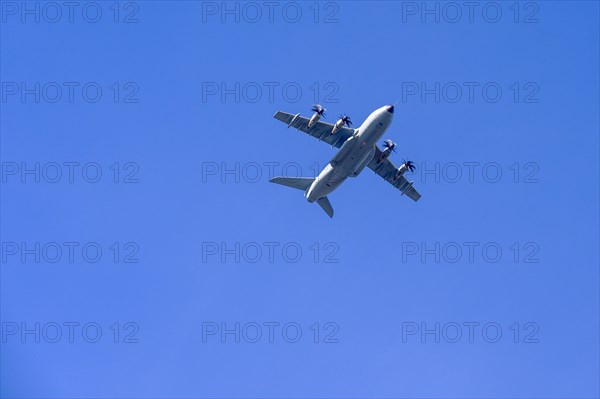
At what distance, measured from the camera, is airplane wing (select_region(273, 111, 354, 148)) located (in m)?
100

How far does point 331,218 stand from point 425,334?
63.7ft

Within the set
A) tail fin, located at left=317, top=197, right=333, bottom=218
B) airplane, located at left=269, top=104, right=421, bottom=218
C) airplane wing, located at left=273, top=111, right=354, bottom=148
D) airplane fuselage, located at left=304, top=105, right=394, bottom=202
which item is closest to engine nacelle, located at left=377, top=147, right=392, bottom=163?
airplane, located at left=269, top=104, right=421, bottom=218

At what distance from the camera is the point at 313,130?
101500 millimetres

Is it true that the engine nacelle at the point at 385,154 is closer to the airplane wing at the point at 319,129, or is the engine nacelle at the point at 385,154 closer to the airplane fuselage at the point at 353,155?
the airplane wing at the point at 319,129

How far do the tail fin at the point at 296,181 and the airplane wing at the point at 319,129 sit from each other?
15.8 feet

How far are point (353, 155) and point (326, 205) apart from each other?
13626 millimetres

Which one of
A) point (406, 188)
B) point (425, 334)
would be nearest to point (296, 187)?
point (406, 188)

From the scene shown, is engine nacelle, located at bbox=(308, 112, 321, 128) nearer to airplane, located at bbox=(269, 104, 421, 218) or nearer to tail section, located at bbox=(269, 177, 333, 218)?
airplane, located at bbox=(269, 104, 421, 218)

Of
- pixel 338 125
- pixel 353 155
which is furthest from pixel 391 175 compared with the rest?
pixel 353 155

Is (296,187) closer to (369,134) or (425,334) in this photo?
(369,134)

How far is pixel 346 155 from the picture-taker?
9550 centimetres

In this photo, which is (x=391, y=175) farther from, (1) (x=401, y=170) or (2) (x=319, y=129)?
(2) (x=319, y=129)

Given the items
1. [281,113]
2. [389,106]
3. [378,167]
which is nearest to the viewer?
[389,106]

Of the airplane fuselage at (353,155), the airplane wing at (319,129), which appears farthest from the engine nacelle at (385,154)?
the airplane fuselage at (353,155)
